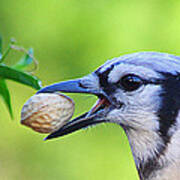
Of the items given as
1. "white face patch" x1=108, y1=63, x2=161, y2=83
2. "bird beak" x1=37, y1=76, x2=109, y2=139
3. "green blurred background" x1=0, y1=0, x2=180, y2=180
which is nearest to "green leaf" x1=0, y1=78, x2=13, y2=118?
"bird beak" x1=37, y1=76, x2=109, y2=139

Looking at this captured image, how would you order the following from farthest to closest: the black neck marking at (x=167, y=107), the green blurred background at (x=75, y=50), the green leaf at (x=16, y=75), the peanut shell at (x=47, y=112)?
the green blurred background at (x=75, y=50) → the peanut shell at (x=47, y=112) → the black neck marking at (x=167, y=107) → the green leaf at (x=16, y=75)

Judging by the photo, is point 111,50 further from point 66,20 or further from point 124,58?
point 124,58

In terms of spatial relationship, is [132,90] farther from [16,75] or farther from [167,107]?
[16,75]

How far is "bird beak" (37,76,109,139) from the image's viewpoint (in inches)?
68.5

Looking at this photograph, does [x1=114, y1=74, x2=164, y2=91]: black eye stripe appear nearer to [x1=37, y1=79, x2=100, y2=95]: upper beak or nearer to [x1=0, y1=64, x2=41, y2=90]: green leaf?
[x1=37, y1=79, x2=100, y2=95]: upper beak

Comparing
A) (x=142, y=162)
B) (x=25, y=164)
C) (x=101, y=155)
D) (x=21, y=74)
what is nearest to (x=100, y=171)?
(x=101, y=155)

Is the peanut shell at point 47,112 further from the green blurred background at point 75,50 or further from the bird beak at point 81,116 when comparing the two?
the green blurred background at point 75,50

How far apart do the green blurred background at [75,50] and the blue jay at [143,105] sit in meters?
2.29

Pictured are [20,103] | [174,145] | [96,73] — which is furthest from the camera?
[20,103]

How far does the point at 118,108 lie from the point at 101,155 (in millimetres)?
2442

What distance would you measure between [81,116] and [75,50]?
2451mm

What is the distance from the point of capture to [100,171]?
4199 mm

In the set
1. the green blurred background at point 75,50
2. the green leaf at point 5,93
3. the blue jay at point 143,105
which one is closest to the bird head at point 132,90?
the blue jay at point 143,105

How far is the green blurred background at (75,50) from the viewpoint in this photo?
4.12 metres
